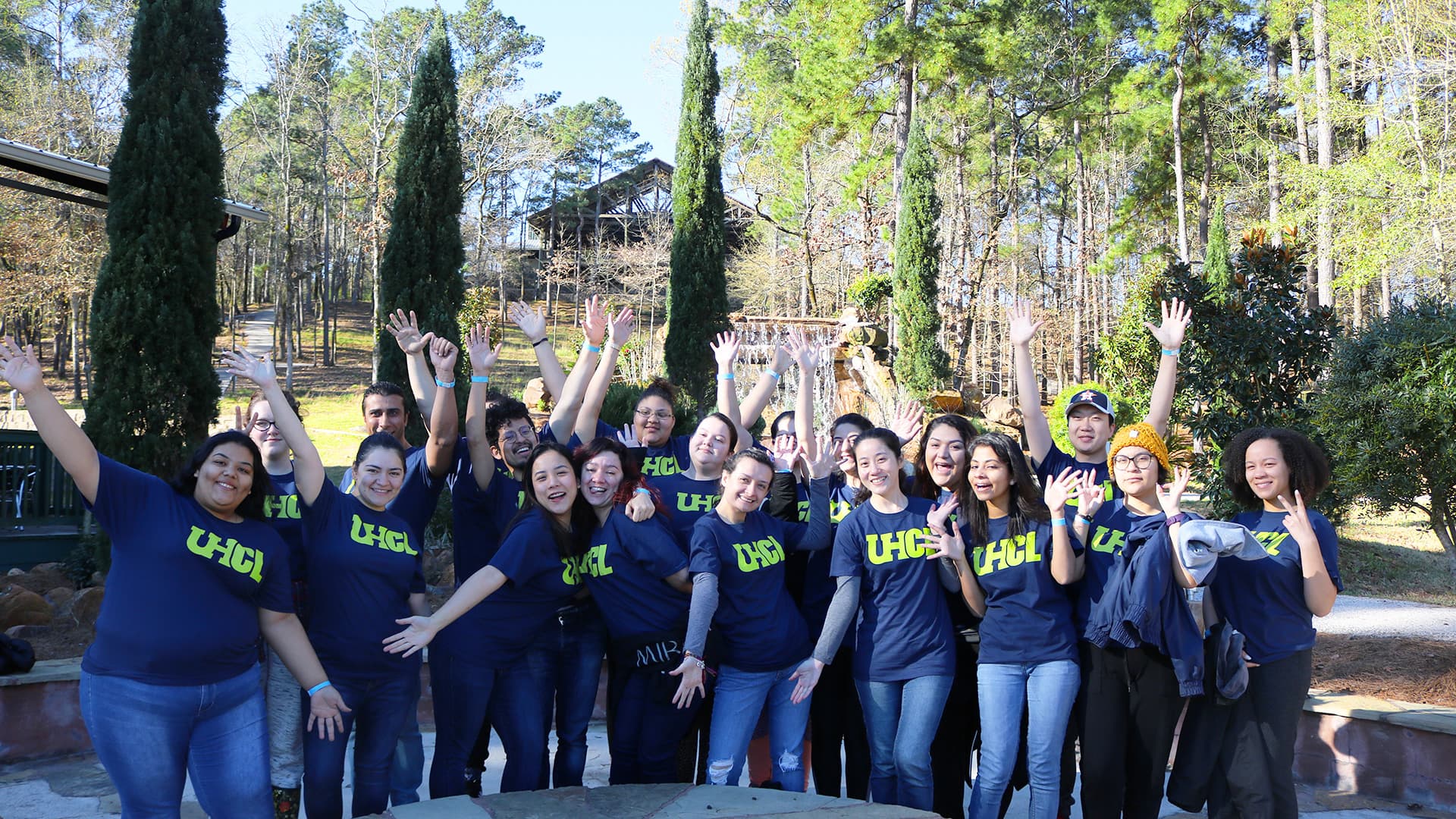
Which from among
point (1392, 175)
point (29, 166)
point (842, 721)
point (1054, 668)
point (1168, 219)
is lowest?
point (842, 721)

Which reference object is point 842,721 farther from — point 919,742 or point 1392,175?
point 1392,175

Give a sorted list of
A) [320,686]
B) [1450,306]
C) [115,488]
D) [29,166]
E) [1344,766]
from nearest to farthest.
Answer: [115,488], [320,686], [1344,766], [1450,306], [29,166]

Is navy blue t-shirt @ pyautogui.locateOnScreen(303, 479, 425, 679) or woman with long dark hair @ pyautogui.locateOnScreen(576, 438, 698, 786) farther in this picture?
woman with long dark hair @ pyautogui.locateOnScreen(576, 438, 698, 786)

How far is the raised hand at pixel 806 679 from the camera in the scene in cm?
331

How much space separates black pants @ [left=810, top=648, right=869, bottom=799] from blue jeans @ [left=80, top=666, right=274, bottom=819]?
73.6 inches

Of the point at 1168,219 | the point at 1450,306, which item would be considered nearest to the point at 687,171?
the point at 1450,306

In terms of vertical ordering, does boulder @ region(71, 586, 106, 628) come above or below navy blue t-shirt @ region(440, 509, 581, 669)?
below

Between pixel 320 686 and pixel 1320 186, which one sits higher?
pixel 1320 186

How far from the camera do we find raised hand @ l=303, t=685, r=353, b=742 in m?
2.93

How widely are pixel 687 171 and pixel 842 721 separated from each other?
10.5 meters

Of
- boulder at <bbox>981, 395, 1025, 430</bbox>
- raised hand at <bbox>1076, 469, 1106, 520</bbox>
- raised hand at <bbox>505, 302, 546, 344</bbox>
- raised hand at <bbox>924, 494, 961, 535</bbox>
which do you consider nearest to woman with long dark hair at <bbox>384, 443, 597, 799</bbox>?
raised hand at <bbox>505, 302, 546, 344</bbox>

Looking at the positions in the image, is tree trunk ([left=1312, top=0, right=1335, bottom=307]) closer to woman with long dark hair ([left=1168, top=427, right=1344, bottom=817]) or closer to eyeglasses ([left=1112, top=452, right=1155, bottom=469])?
woman with long dark hair ([left=1168, top=427, right=1344, bottom=817])

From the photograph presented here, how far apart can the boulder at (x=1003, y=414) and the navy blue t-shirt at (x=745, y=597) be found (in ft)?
39.8

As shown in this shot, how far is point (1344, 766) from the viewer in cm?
442
